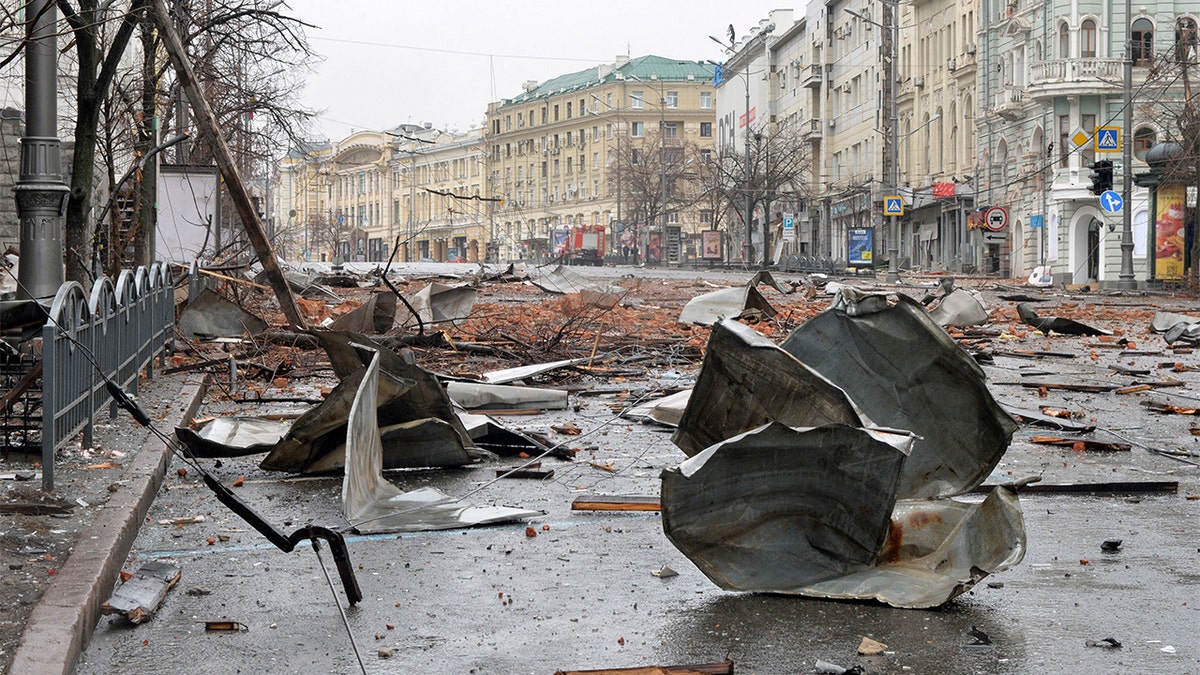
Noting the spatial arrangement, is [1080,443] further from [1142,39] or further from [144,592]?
[1142,39]

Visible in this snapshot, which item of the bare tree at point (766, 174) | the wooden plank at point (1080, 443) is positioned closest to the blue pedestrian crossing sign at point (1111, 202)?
the wooden plank at point (1080, 443)

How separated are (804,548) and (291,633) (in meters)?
1.82

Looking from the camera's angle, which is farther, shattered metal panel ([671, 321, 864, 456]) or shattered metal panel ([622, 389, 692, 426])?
shattered metal panel ([622, 389, 692, 426])

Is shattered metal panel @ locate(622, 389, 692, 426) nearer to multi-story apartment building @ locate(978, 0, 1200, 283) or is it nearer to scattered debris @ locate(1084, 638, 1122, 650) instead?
scattered debris @ locate(1084, 638, 1122, 650)

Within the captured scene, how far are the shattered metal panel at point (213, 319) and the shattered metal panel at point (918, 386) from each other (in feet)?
35.3

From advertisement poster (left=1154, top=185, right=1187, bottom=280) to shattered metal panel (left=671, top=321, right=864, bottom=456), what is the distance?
35.6 m

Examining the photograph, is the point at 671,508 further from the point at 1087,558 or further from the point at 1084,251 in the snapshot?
the point at 1084,251

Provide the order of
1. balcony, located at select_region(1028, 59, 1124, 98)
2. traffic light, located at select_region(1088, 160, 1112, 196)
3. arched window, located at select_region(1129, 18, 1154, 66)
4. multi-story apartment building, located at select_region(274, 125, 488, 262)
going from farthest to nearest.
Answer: multi-story apartment building, located at select_region(274, 125, 488, 262) → arched window, located at select_region(1129, 18, 1154, 66) → balcony, located at select_region(1028, 59, 1124, 98) → traffic light, located at select_region(1088, 160, 1112, 196)

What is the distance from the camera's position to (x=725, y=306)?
64.2 feet

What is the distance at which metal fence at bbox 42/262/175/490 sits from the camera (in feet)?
22.4

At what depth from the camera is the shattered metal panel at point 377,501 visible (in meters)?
6.67

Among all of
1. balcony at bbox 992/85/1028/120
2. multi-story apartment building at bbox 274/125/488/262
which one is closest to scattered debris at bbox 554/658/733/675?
balcony at bbox 992/85/1028/120

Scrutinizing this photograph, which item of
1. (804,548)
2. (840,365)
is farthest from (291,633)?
(840,365)

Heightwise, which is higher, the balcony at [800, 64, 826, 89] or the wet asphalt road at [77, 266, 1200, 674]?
the balcony at [800, 64, 826, 89]
